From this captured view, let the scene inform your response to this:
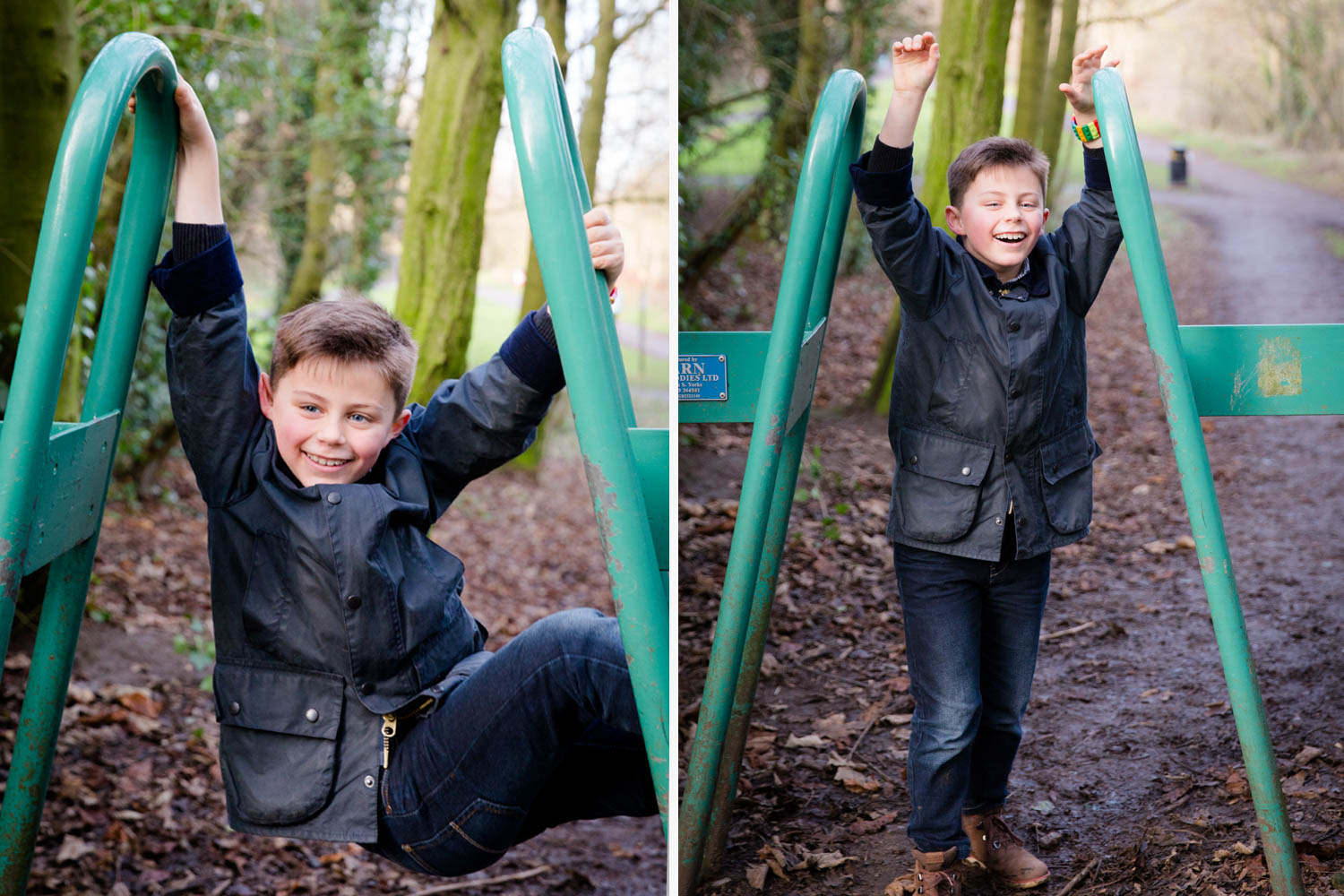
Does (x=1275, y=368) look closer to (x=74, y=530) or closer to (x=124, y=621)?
(x=74, y=530)

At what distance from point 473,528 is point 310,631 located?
725 cm

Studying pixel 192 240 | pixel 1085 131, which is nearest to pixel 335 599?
pixel 192 240

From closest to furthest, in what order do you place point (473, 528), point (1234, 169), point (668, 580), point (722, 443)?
point (668, 580) < point (722, 443) < point (1234, 169) < point (473, 528)

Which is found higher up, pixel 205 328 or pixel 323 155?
pixel 323 155

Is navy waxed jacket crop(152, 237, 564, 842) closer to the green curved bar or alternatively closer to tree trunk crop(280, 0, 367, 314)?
the green curved bar

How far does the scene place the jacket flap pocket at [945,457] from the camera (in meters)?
2.29

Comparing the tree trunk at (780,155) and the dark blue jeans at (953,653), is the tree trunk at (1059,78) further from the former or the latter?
the tree trunk at (780,155)

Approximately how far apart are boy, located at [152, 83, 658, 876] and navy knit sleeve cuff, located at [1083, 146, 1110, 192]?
3.51 ft

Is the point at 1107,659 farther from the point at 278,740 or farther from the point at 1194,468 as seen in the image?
the point at 278,740

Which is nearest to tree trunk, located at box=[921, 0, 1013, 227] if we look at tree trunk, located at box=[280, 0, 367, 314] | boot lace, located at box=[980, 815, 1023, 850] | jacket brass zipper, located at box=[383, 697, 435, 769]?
boot lace, located at box=[980, 815, 1023, 850]

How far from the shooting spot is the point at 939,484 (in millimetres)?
2330

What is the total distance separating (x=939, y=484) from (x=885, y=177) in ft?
1.93

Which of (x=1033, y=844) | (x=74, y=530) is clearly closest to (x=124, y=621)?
(x=74, y=530)

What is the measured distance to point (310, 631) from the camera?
2.17 meters
